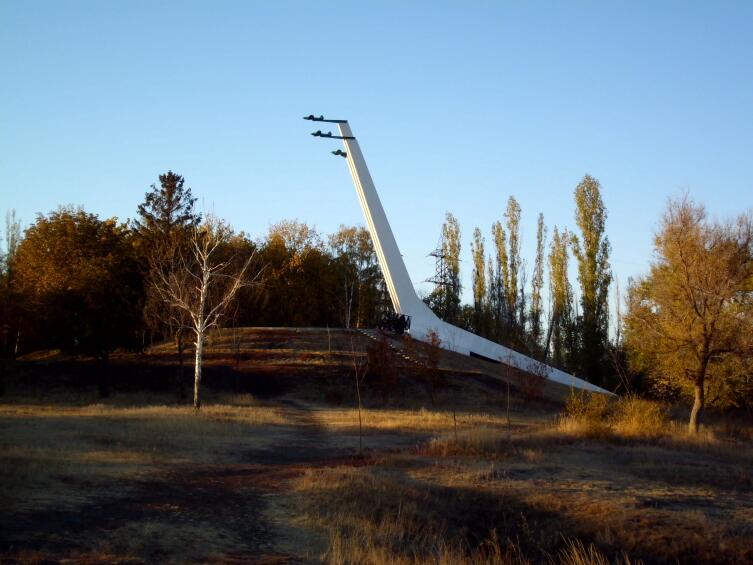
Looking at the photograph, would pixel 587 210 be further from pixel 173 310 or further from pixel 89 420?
pixel 89 420

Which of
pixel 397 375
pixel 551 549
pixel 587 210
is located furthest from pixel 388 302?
pixel 551 549

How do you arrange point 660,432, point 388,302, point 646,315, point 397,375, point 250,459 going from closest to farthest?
point 250,459 → point 660,432 → point 646,315 → point 397,375 → point 388,302

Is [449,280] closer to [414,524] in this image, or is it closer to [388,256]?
[388,256]

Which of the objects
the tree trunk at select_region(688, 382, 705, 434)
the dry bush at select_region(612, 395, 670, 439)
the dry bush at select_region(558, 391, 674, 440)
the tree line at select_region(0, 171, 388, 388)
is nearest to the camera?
the dry bush at select_region(558, 391, 674, 440)

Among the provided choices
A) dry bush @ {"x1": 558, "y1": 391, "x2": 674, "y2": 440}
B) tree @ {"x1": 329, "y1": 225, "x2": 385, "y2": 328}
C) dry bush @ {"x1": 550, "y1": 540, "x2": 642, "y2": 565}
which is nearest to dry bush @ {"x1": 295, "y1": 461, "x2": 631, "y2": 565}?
dry bush @ {"x1": 550, "y1": 540, "x2": 642, "y2": 565}

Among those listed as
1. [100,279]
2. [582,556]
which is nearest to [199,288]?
[100,279]

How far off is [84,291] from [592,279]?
1227 inches

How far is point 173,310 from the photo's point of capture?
33094 millimetres

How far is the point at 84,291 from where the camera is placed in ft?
117

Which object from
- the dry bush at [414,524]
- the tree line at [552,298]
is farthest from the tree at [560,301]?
the dry bush at [414,524]

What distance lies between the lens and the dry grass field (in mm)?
9398

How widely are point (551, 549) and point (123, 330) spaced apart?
1157 inches

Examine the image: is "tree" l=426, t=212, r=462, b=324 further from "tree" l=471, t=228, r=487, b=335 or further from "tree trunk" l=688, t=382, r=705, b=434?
"tree trunk" l=688, t=382, r=705, b=434

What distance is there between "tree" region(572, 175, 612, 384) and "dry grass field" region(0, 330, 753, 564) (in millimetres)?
25028
